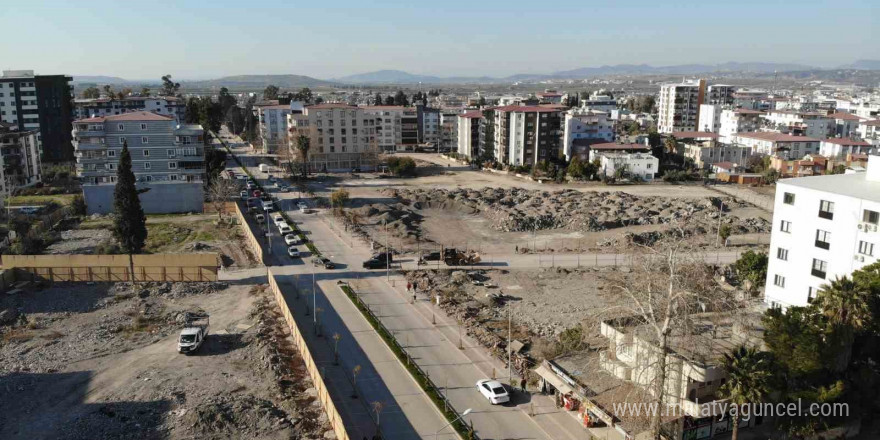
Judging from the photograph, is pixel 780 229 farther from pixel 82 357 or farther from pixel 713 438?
pixel 82 357

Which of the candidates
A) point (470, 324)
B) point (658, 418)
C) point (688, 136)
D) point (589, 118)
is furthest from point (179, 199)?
point (688, 136)

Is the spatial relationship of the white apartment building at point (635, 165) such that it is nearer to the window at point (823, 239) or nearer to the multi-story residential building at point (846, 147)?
the multi-story residential building at point (846, 147)

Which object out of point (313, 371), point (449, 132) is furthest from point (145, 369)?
point (449, 132)

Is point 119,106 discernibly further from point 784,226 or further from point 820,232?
point 820,232

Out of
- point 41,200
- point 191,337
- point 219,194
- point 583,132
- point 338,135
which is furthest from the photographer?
point 583,132

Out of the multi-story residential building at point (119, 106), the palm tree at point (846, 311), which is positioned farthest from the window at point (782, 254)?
the multi-story residential building at point (119, 106)

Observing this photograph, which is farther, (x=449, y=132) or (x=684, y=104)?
(x=684, y=104)
